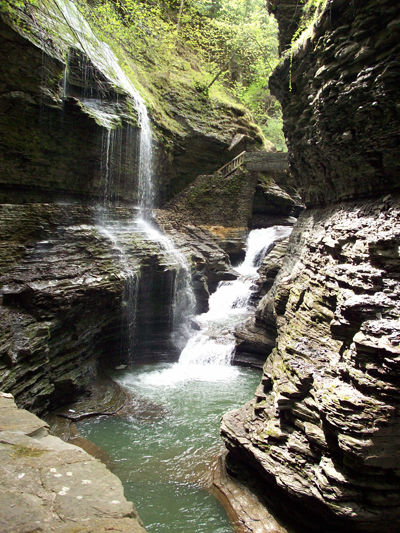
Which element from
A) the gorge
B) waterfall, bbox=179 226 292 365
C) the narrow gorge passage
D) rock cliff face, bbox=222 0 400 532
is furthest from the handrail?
rock cliff face, bbox=222 0 400 532

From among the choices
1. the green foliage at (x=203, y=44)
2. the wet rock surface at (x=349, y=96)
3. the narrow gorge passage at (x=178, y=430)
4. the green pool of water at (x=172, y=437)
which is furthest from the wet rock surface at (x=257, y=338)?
the green foliage at (x=203, y=44)

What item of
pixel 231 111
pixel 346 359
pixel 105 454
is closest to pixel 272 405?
pixel 346 359

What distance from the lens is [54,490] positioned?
9.65 ft

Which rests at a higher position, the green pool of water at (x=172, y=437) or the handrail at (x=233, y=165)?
the handrail at (x=233, y=165)

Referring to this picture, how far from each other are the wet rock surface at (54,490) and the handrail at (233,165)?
1984 cm

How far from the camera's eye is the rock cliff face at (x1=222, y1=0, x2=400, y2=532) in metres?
4.23

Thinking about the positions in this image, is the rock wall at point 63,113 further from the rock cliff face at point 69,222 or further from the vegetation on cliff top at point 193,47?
the vegetation on cliff top at point 193,47

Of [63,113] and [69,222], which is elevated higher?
[63,113]

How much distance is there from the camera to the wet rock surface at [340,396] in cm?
420

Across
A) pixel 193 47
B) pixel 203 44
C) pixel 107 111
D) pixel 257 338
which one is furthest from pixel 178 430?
pixel 193 47

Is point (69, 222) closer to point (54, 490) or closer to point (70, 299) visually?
point (70, 299)

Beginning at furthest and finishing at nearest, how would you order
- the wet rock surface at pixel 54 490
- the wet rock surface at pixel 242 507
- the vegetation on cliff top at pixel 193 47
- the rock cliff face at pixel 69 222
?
1. the vegetation on cliff top at pixel 193 47
2. the rock cliff face at pixel 69 222
3. the wet rock surface at pixel 242 507
4. the wet rock surface at pixel 54 490

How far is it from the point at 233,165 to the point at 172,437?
57.9 feet

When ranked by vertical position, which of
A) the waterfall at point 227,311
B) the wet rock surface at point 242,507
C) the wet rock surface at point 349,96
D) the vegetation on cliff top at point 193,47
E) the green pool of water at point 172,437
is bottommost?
the green pool of water at point 172,437
